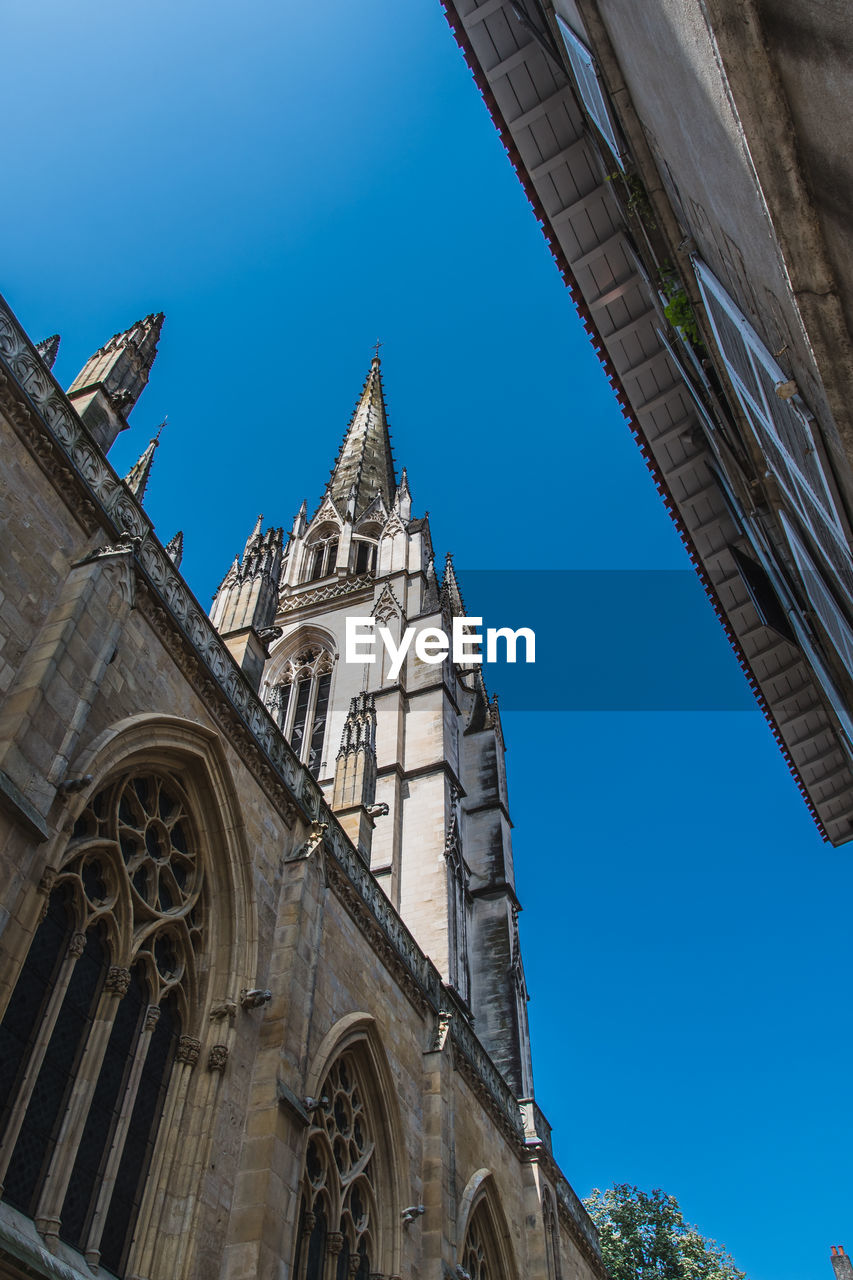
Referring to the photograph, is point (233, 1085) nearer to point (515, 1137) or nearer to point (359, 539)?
point (515, 1137)

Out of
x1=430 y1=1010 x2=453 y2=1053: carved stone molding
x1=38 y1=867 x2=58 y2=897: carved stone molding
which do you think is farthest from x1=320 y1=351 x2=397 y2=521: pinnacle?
x1=38 y1=867 x2=58 y2=897: carved stone molding

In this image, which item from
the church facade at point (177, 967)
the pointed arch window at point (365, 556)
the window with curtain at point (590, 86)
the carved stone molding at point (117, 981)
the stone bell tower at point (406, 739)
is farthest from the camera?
the pointed arch window at point (365, 556)

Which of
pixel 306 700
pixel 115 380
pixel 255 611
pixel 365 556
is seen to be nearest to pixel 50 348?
pixel 115 380

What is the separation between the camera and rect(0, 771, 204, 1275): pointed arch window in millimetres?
6898

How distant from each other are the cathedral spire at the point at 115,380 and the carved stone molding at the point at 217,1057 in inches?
243

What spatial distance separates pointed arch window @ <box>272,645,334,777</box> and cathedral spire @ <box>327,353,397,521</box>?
9.67 meters

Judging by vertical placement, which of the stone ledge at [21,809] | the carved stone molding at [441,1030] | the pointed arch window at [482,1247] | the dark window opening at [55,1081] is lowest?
the dark window opening at [55,1081]

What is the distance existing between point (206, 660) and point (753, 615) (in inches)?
282

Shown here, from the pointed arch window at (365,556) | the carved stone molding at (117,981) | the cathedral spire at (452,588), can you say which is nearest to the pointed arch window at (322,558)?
the pointed arch window at (365,556)

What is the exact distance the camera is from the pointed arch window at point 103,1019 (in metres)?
6.90

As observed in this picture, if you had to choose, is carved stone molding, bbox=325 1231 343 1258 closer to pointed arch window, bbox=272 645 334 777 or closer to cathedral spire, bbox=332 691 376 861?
cathedral spire, bbox=332 691 376 861

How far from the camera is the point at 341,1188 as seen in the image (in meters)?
10.6

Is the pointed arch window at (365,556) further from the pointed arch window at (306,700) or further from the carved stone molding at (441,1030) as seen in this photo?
the carved stone molding at (441,1030)

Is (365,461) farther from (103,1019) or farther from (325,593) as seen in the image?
(103,1019)
